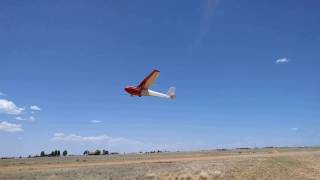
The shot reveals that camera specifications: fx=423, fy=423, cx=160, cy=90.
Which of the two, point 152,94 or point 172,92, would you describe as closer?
point 152,94

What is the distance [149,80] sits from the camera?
38344 millimetres

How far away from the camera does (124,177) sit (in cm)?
4556

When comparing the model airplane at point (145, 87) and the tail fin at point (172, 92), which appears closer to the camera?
the model airplane at point (145, 87)

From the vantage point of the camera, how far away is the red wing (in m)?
37.4

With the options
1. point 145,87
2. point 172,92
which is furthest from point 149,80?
point 172,92

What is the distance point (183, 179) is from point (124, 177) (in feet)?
20.9

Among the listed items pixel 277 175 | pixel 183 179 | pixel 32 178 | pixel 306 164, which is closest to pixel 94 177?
pixel 32 178

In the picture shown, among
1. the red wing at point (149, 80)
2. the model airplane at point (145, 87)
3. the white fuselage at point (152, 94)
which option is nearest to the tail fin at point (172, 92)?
the white fuselage at point (152, 94)

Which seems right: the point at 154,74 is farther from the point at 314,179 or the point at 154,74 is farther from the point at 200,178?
the point at 314,179

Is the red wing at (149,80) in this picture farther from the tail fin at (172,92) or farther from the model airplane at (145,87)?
the tail fin at (172,92)

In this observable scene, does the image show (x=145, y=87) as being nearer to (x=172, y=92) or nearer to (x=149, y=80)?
(x=149, y=80)

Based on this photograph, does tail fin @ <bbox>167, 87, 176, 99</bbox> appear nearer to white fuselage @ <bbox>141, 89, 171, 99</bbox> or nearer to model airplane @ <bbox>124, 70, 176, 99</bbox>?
white fuselage @ <bbox>141, 89, 171, 99</bbox>

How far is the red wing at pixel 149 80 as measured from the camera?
37.4 meters

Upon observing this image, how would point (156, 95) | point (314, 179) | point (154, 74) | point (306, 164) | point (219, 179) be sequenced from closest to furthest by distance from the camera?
1. point (154, 74)
2. point (156, 95)
3. point (219, 179)
4. point (314, 179)
5. point (306, 164)
